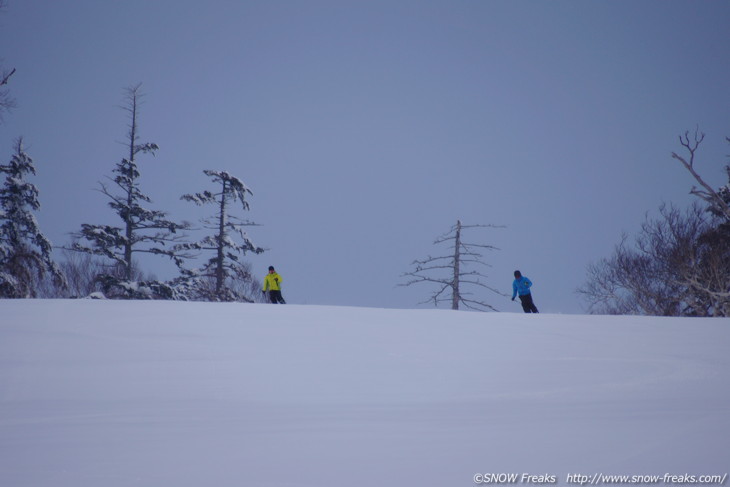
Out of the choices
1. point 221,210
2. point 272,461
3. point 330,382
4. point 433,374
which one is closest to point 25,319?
point 330,382

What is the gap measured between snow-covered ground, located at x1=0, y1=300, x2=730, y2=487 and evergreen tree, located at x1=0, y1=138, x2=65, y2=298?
13.9m

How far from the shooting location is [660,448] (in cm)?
482

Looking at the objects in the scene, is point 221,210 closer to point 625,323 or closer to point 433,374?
point 625,323

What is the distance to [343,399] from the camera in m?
7.54

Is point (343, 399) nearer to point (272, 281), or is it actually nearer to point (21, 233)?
point (272, 281)

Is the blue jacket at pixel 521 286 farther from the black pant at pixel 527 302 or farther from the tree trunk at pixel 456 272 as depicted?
the tree trunk at pixel 456 272

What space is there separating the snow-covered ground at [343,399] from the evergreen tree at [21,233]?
1394cm

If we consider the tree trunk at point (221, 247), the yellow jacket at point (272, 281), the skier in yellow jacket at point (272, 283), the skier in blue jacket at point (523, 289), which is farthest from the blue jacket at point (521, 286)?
the tree trunk at point (221, 247)

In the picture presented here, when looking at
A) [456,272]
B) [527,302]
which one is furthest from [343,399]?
[456,272]

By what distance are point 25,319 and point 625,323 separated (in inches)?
572

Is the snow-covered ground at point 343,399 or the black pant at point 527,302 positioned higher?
the black pant at point 527,302

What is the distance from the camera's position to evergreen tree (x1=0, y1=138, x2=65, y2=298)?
26.5m

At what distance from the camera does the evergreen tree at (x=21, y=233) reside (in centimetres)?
2645

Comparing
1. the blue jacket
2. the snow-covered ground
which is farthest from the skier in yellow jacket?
the blue jacket
